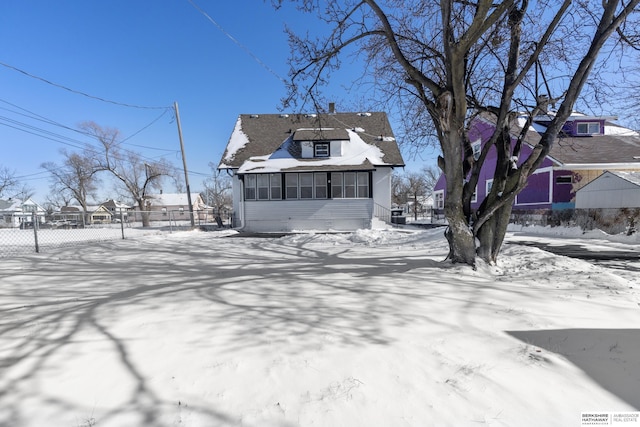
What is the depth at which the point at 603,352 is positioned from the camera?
8.79ft

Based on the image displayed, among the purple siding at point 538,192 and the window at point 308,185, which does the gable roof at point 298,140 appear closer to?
the window at point 308,185

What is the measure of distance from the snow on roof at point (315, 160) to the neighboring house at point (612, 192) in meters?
10.5

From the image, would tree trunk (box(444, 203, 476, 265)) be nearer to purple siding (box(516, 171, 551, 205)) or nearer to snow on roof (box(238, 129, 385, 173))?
snow on roof (box(238, 129, 385, 173))

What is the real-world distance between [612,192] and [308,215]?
14.9 metres

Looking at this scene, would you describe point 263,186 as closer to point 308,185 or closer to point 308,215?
point 308,185

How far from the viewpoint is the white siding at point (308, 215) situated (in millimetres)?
18641

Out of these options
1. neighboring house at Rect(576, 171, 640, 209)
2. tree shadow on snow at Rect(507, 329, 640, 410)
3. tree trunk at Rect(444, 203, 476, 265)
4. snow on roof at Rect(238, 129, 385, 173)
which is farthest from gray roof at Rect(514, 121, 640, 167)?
tree shadow on snow at Rect(507, 329, 640, 410)

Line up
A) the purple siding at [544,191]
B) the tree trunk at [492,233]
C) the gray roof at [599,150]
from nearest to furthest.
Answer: the tree trunk at [492,233] → the gray roof at [599,150] → the purple siding at [544,191]

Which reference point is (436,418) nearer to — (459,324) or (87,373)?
(459,324)

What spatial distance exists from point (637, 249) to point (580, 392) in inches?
422

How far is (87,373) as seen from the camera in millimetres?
2398

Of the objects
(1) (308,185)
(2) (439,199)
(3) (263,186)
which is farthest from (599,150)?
(3) (263,186)

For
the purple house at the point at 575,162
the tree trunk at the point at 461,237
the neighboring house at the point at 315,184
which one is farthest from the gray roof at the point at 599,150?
the tree trunk at the point at 461,237

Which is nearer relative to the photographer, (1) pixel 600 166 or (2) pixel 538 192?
(1) pixel 600 166
